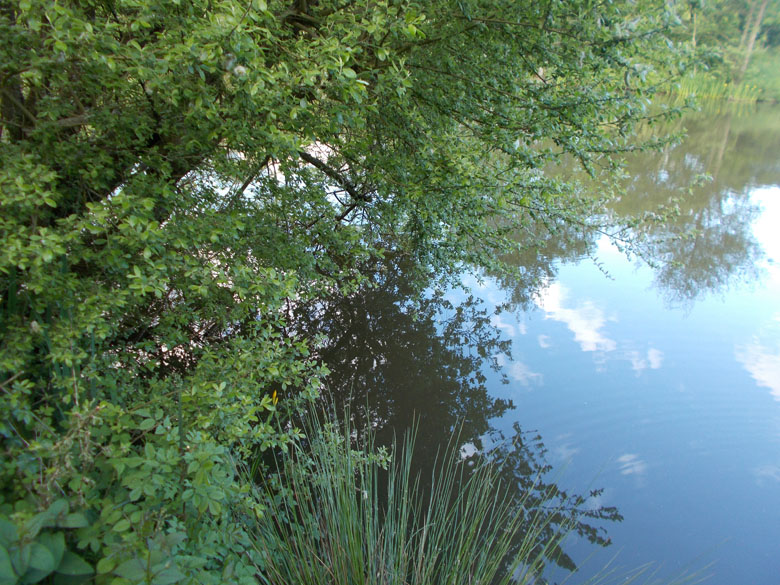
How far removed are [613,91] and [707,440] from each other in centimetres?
321

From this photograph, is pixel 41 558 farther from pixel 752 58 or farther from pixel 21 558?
pixel 752 58

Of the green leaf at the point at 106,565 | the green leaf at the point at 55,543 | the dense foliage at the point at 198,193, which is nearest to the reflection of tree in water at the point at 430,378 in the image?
the dense foliage at the point at 198,193

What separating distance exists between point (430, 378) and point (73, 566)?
388cm

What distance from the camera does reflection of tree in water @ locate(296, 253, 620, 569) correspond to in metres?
3.91

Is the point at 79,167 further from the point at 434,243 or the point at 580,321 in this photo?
the point at 580,321

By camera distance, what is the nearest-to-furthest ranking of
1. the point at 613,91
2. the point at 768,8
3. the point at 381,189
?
the point at 613,91 < the point at 381,189 < the point at 768,8

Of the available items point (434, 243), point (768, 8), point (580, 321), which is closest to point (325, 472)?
point (434, 243)

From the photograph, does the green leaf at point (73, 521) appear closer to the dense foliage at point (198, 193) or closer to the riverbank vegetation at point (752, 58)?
the dense foliage at point (198, 193)

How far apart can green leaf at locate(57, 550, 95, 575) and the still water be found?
2.88 metres

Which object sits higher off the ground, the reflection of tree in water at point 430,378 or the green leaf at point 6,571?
the reflection of tree in water at point 430,378

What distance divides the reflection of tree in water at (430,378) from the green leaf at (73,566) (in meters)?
2.48

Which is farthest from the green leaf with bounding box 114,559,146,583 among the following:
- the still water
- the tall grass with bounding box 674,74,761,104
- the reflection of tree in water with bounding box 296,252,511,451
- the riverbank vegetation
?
the riverbank vegetation

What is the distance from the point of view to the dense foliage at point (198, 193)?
184 cm

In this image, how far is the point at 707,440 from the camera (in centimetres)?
471
